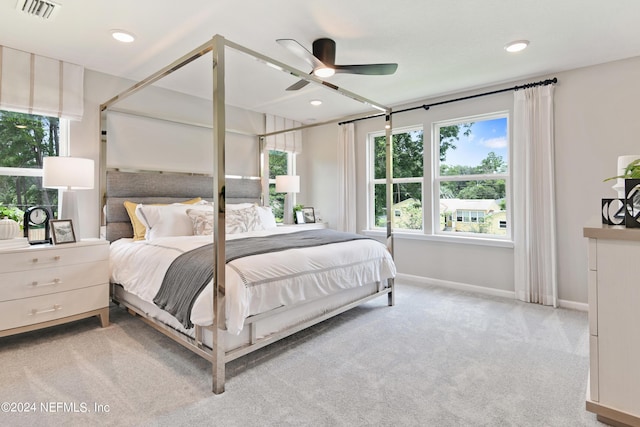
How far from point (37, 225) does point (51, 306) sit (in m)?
0.79

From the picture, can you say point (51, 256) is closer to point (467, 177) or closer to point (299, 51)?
A: point (299, 51)

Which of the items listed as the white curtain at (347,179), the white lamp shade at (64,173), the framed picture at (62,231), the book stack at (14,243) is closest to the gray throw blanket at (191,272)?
the framed picture at (62,231)

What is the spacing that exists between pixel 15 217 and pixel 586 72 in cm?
551

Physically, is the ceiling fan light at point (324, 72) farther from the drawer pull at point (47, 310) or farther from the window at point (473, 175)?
the drawer pull at point (47, 310)

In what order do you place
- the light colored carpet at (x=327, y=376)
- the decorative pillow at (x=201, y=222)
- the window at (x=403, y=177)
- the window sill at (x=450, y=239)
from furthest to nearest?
1. the window at (x=403, y=177)
2. the window sill at (x=450, y=239)
3. the decorative pillow at (x=201, y=222)
4. the light colored carpet at (x=327, y=376)

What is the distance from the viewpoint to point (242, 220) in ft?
12.2

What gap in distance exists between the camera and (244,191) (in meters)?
4.89

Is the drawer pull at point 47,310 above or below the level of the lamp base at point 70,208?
below

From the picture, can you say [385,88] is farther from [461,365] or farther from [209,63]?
[461,365]

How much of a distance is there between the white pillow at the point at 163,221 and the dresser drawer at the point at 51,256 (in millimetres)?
447

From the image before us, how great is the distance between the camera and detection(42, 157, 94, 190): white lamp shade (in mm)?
2836

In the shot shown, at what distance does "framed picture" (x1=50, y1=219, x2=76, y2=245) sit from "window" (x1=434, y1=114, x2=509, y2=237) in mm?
4089

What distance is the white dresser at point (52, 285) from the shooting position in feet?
8.11

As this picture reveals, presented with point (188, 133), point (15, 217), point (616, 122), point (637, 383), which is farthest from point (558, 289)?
point (15, 217)
